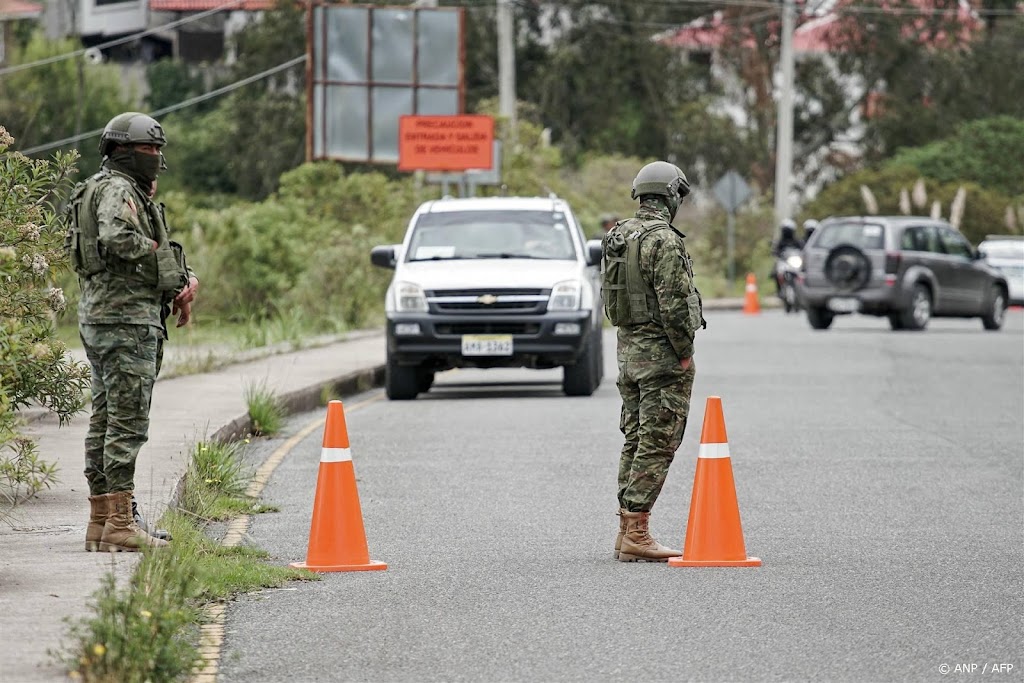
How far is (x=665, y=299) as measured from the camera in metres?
8.67

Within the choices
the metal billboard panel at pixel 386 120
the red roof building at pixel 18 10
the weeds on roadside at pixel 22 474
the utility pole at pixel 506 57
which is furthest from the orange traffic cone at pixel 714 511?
the red roof building at pixel 18 10

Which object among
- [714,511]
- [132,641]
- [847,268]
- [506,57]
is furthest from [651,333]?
[506,57]

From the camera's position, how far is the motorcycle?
3572 centimetres

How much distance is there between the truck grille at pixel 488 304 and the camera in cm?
1730

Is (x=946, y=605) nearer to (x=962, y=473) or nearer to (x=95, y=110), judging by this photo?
(x=962, y=473)

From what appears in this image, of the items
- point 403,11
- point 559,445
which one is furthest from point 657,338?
point 403,11

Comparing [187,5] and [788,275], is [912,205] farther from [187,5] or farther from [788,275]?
[187,5]

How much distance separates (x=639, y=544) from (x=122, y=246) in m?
2.61

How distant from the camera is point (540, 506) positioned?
35.2 feet

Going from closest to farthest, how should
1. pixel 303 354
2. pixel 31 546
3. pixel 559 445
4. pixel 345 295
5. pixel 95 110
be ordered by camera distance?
pixel 31 546
pixel 559 445
pixel 303 354
pixel 345 295
pixel 95 110

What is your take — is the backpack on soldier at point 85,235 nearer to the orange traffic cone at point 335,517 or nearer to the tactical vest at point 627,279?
the orange traffic cone at point 335,517

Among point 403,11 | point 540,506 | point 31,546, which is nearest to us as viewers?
point 31,546

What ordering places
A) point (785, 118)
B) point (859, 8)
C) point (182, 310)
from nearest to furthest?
point (182, 310)
point (785, 118)
point (859, 8)

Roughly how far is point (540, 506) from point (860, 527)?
179 cm
